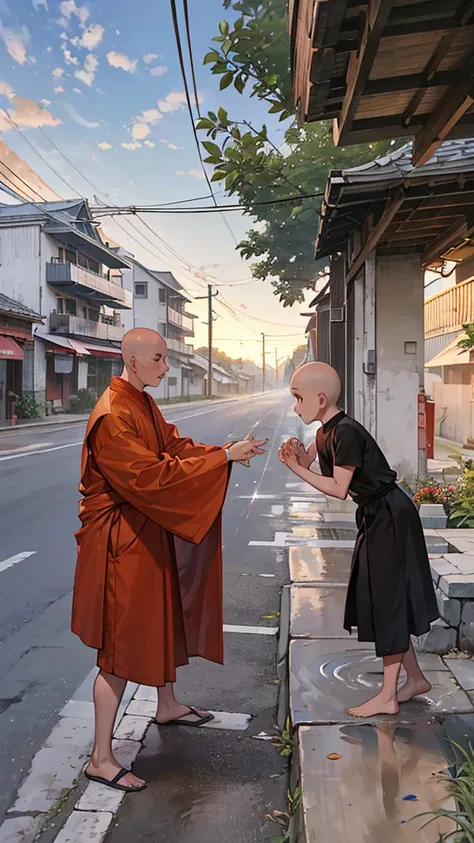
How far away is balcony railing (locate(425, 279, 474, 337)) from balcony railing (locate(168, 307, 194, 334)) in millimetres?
44695

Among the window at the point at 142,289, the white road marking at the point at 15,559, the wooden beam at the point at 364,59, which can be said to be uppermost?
the window at the point at 142,289

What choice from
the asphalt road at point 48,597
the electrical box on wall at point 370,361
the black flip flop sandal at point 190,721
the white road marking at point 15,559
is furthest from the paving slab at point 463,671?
the electrical box on wall at point 370,361

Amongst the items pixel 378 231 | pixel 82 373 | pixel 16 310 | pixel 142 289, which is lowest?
pixel 378 231

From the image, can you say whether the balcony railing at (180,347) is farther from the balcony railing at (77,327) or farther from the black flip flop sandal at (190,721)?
the black flip flop sandal at (190,721)

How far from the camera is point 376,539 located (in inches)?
127

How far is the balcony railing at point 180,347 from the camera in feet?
206

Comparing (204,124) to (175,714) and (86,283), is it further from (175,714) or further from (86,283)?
(86,283)

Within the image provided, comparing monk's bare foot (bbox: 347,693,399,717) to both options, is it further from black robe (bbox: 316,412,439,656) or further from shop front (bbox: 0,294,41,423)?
shop front (bbox: 0,294,41,423)

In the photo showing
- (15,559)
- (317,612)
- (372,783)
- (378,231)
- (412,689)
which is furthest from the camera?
(378,231)

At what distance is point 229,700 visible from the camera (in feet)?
13.0

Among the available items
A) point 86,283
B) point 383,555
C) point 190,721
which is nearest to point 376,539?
point 383,555

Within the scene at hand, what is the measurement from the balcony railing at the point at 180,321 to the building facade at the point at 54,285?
22.6 meters

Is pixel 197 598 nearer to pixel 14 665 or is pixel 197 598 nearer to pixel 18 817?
pixel 18 817

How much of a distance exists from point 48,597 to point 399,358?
609cm
